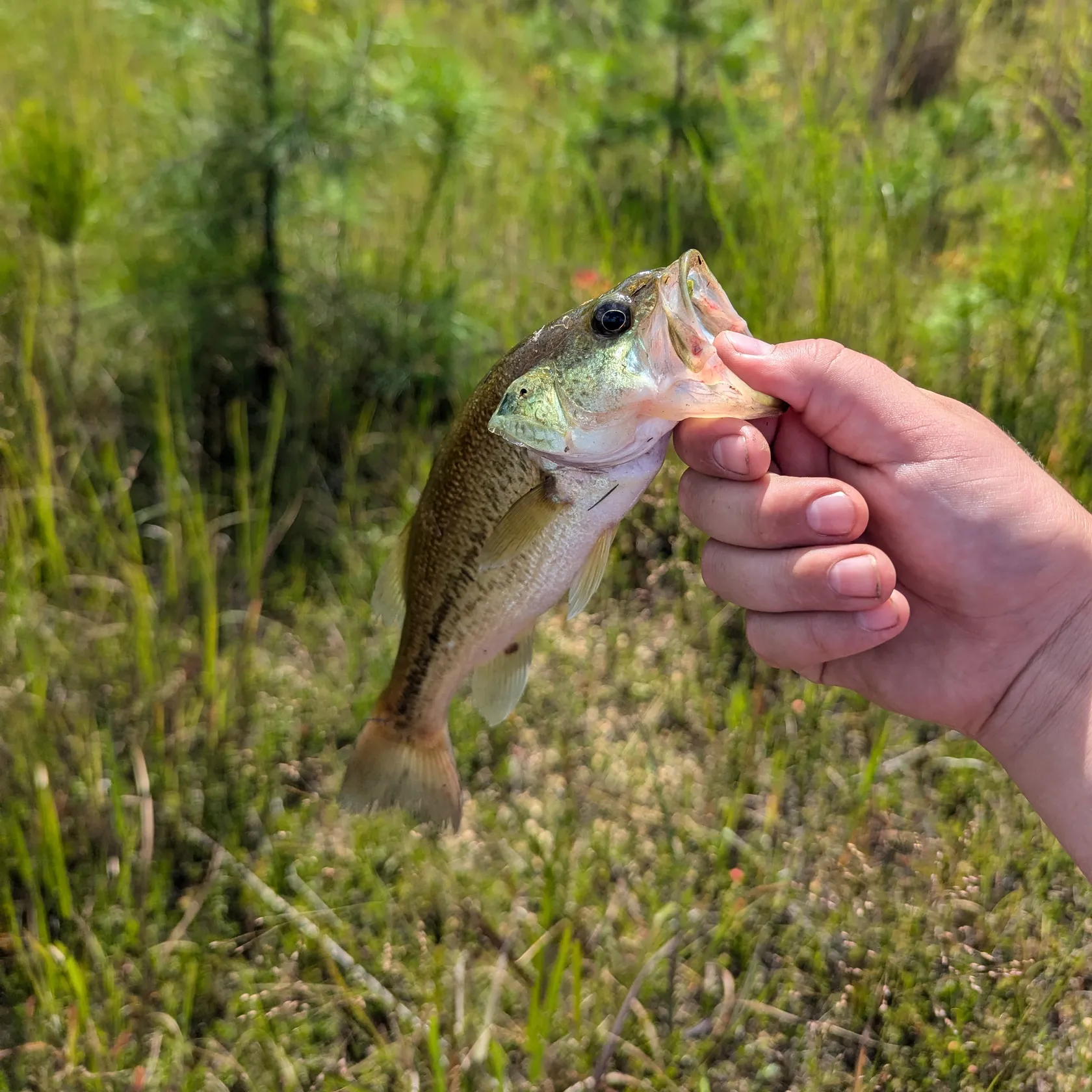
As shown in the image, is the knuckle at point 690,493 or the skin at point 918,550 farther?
the knuckle at point 690,493

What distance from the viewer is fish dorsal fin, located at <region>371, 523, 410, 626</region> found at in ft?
5.89

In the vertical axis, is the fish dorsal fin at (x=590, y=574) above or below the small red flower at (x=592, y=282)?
below

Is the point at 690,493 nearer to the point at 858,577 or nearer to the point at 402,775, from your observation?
the point at 858,577

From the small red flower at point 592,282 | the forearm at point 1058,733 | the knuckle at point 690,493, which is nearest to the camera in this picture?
the forearm at point 1058,733

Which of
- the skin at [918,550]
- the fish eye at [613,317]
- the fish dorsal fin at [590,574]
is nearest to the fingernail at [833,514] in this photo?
the skin at [918,550]

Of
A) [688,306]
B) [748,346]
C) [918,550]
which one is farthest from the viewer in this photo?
[918,550]

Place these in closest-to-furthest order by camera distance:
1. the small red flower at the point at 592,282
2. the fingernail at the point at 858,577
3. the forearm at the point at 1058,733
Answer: the fingernail at the point at 858,577
the forearm at the point at 1058,733
the small red flower at the point at 592,282

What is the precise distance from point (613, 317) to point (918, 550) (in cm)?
74

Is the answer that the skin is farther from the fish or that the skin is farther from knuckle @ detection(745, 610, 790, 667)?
the fish

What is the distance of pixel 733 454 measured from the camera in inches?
60.7

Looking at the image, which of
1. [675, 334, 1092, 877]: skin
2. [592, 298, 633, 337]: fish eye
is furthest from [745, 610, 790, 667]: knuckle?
[592, 298, 633, 337]: fish eye

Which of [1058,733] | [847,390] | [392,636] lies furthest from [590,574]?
[392,636]

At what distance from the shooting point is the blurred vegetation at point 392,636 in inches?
74.0

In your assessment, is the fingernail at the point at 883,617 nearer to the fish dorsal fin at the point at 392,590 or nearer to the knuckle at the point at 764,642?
the knuckle at the point at 764,642
